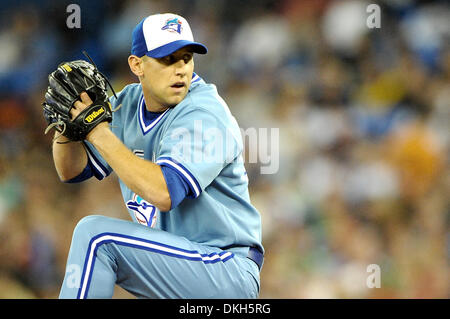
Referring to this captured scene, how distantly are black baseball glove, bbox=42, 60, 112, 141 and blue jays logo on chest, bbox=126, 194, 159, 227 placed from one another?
418 millimetres

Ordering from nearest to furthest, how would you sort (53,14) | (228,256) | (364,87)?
(228,256)
(364,87)
(53,14)

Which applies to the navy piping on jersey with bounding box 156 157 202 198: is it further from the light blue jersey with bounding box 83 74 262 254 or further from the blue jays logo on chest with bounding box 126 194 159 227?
the blue jays logo on chest with bounding box 126 194 159 227

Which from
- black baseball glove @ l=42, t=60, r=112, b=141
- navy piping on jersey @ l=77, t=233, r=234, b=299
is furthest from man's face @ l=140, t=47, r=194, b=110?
navy piping on jersey @ l=77, t=233, r=234, b=299

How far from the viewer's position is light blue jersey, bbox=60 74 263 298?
5.56ft

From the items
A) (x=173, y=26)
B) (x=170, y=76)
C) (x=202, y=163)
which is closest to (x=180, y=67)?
(x=170, y=76)

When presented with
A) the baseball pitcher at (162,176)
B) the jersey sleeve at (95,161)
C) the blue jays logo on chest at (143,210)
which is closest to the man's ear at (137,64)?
the baseball pitcher at (162,176)

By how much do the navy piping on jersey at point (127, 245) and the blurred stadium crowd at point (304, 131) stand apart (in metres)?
1.75

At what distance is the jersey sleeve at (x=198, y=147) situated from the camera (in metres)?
1.81

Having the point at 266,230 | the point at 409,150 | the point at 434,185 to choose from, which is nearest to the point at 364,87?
the point at 409,150

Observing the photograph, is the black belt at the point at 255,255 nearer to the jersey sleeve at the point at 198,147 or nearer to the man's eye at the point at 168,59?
A: the jersey sleeve at the point at 198,147

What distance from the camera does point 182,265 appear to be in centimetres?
180

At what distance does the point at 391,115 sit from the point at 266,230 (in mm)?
1156

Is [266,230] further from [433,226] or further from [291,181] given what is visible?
[433,226]

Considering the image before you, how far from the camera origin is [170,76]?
200 cm
